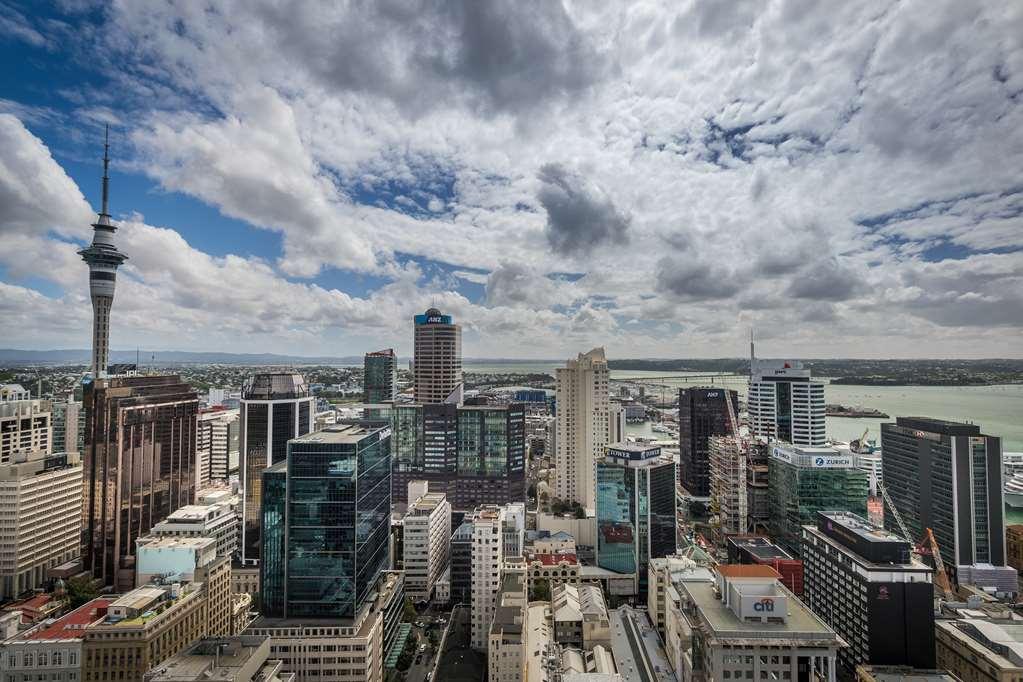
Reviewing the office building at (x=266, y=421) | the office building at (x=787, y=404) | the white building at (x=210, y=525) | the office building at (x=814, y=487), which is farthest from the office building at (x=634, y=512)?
the office building at (x=787, y=404)

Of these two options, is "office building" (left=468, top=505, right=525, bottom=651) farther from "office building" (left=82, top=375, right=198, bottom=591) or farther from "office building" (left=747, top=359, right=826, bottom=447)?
"office building" (left=747, top=359, right=826, bottom=447)

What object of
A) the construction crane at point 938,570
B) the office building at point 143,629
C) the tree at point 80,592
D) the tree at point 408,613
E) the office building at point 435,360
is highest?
the office building at point 435,360

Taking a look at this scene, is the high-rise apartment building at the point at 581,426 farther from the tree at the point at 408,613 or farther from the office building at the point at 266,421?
the office building at the point at 266,421

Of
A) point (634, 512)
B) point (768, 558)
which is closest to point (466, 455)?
point (634, 512)

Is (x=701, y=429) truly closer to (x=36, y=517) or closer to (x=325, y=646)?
(x=325, y=646)

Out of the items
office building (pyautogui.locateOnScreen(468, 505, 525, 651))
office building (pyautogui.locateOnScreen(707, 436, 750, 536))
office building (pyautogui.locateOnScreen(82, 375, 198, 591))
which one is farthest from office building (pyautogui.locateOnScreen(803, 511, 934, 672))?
office building (pyautogui.locateOnScreen(82, 375, 198, 591))
